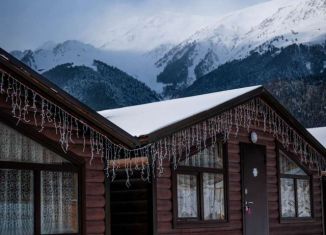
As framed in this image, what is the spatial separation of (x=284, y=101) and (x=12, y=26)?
30.4 m

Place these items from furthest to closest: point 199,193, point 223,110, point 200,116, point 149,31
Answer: point 149,31 < point 223,110 < point 199,193 < point 200,116

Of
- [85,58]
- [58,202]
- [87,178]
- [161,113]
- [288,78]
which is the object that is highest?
[85,58]

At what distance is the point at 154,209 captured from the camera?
1156 cm

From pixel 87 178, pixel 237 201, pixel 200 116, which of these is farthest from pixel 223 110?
pixel 87 178

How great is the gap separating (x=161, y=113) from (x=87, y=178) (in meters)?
2.64

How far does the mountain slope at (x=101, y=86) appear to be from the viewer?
4781 centimetres

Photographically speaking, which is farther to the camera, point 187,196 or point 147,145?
point 187,196

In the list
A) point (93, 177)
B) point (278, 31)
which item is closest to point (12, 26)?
point (278, 31)

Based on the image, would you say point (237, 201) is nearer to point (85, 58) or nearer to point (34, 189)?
point (34, 189)

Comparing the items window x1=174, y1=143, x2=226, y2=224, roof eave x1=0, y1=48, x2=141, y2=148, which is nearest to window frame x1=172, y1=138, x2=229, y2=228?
window x1=174, y1=143, x2=226, y2=224

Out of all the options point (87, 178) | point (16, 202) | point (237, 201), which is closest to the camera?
point (16, 202)

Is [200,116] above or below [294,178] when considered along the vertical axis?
above

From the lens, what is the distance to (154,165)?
38.0ft

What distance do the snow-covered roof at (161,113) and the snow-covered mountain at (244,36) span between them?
49.7m
